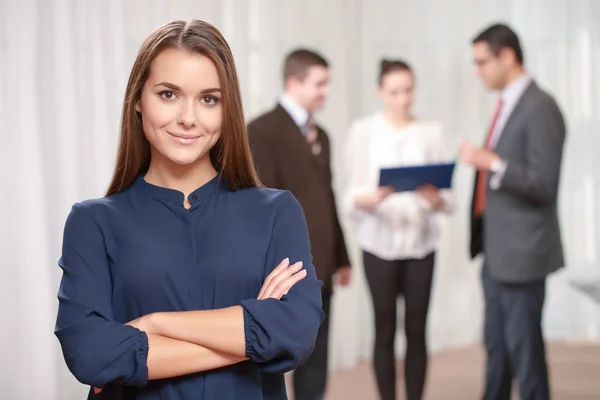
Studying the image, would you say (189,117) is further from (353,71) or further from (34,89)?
(353,71)

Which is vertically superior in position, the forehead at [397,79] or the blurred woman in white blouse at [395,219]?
the forehead at [397,79]

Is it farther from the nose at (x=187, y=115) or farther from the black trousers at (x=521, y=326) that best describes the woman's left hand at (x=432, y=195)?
the nose at (x=187, y=115)

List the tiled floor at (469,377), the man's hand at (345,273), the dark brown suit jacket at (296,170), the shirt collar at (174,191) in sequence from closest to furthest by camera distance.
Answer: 1. the shirt collar at (174,191)
2. the dark brown suit jacket at (296,170)
3. the man's hand at (345,273)
4. the tiled floor at (469,377)

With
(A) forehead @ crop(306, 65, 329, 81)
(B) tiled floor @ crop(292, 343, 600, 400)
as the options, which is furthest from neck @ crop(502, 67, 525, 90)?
(B) tiled floor @ crop(292, 343, 600, 400)

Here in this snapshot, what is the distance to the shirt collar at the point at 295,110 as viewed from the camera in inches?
149

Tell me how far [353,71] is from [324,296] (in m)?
2.35

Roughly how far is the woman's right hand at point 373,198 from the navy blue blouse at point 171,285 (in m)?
2.31

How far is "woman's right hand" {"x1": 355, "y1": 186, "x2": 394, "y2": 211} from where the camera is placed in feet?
12.8

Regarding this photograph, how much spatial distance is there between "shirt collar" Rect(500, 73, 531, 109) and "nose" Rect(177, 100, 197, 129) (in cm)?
250

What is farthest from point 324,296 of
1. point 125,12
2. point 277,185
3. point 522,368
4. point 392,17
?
point 392,17

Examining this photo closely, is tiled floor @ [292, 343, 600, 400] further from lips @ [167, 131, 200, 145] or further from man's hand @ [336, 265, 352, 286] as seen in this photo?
lips @ [167, 131, 200, 145]

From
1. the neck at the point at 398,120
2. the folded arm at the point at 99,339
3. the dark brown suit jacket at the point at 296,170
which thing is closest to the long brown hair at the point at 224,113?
the folded arm at the point at 99,339

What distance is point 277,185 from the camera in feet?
11.9

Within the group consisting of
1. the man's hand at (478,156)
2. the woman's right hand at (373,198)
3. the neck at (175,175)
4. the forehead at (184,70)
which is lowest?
the woman's right hand at (373,198)
